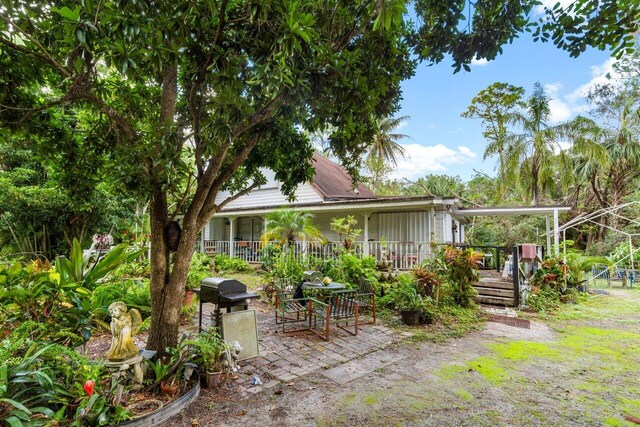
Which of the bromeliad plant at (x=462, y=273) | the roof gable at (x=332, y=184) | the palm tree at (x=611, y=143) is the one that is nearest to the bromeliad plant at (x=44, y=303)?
the bromeliad plant at (x=462, y=273)

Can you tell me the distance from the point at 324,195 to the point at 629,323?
9.41 meters

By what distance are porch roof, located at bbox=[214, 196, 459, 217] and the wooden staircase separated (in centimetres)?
257

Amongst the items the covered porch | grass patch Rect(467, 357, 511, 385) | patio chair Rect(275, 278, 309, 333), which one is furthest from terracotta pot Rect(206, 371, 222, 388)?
the covered porch

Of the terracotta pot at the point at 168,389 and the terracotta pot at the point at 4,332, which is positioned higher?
the terracotta pot at the point at 4,332

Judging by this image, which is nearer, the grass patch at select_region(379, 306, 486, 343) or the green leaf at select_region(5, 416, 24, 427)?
the green leaf at select_region(5, 416, 24, 427)

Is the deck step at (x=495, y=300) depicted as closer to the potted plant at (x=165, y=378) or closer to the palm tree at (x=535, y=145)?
the potted plant at (x=165, y=378)

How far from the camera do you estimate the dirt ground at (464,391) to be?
3.01m

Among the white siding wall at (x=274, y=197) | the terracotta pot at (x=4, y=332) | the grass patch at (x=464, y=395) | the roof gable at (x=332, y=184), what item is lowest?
the grass patch at (x=464, y=395)

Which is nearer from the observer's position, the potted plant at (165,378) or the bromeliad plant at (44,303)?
the potted plant at (165,378)

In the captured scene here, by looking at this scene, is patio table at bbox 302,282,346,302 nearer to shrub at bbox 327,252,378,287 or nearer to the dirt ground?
shrub at bbox 327,252,378,287

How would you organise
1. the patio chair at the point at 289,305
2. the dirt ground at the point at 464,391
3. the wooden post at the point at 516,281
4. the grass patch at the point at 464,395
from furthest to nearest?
the wooden post at the point at 516,281 → the patio chair at the point at 289,305 → the grass patch at the point at 464,395 → the dirt ground at the point at 464,391

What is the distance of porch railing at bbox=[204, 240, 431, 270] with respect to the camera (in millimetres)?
10141

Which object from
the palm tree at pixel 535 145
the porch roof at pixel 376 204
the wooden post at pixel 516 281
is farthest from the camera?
the palm tree at pixel 535 145

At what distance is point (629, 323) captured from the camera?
6840 millimetres
